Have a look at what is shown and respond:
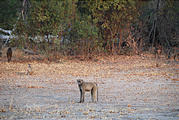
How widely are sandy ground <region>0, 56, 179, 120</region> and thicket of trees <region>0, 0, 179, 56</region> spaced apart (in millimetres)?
2140

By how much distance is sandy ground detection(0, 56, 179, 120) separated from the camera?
856 centimetres

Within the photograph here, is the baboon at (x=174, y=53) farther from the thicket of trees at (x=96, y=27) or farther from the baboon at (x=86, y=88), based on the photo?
the baboon at (x=86, y=88)

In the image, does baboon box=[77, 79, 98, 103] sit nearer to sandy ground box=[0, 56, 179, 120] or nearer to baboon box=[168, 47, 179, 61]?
sandy ground box=[0, 56, 179, 120]

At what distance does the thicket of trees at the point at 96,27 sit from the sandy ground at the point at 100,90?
214cm

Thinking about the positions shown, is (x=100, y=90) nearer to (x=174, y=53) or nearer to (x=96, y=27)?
(x=96, y=27)

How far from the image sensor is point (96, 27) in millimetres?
26031

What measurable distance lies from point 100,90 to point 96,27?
13.1 m

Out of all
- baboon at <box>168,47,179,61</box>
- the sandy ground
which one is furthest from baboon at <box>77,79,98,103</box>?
baboon at <box>168,47,179,61</box>

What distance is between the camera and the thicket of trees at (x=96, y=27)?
25188 mm

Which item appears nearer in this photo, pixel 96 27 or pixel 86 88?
pixel 86 88

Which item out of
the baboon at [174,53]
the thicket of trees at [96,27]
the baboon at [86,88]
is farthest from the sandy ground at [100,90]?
the thicket of trees at [96,27]

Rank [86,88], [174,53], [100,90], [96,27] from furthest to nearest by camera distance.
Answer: [174,53]
[96,27]
[100,90]
[86,88]

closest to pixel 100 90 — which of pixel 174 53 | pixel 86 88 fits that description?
pixel 86 88

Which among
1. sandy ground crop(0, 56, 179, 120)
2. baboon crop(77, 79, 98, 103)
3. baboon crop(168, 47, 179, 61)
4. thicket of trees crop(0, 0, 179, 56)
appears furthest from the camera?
thicket of trees crop(0, 0, 179, 56)
